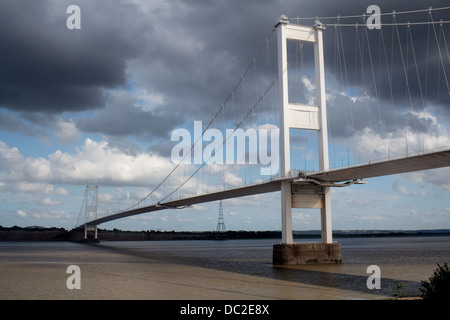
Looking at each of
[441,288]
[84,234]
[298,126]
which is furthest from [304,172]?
[84,234]

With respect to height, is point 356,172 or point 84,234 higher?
point 356,172

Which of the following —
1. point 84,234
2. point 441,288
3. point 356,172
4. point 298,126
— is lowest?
point 84,234

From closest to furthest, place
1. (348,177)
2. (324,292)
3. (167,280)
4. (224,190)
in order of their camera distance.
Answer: (324,292) < (167,280) < (348,177) < (224,190)

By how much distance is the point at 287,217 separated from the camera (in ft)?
105

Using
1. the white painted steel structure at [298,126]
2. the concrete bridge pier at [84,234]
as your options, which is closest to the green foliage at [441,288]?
the white painted steel structure at [298,126]

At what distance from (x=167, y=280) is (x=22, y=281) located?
7891 mm

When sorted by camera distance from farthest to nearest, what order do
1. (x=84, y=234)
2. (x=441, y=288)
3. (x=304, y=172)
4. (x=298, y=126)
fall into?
(x=84, y=234) → (x=298, y=126) → (x=304, y=172) → (x=441, y=288)

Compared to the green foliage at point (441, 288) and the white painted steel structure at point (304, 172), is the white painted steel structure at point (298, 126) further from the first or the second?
the green foliage at point (441, 288)

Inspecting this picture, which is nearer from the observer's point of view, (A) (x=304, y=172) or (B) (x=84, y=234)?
(A) (x=304, y=172)

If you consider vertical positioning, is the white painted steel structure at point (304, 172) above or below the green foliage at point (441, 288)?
above

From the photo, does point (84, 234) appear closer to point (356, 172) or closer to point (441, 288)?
point (356, 172)
